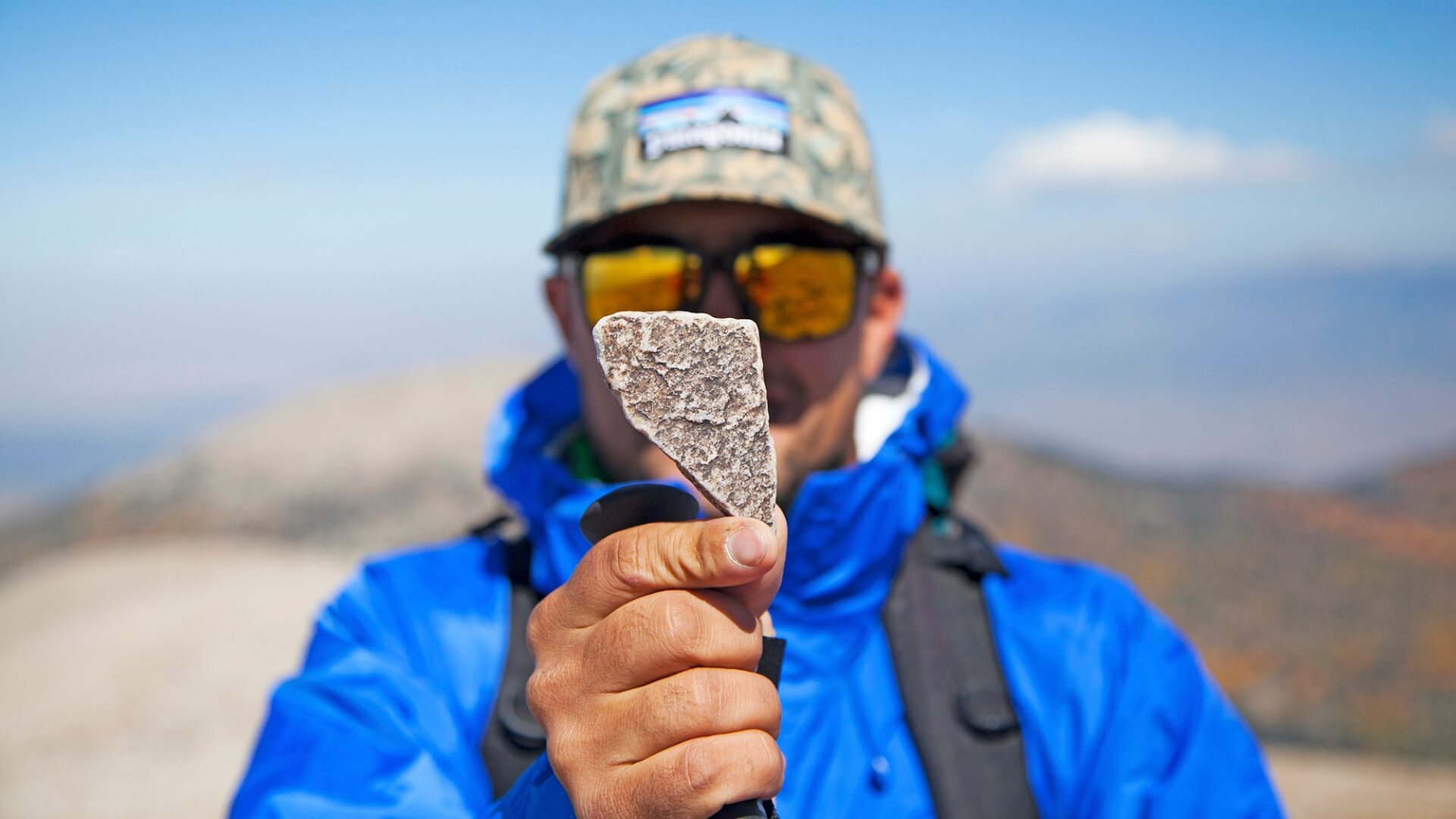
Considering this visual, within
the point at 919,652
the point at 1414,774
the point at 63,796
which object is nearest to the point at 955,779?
the point at 919,652

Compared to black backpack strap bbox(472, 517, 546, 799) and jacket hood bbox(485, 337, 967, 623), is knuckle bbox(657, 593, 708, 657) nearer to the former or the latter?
black backpack strap bbox(472, 517, 546, 799)

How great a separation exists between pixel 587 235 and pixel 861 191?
1.03m

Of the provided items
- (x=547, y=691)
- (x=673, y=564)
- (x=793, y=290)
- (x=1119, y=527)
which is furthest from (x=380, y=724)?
(x=1119, y=527)

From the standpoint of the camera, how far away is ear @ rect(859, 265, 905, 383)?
373cm

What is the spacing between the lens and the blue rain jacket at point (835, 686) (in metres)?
2.50

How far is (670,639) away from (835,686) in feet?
4.53

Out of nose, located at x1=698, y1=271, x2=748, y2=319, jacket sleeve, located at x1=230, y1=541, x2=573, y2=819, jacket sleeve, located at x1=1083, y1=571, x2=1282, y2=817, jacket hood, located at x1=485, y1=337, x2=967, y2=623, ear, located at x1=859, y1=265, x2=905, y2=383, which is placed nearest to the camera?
jacket sleeve, located at x1=230, y1=541, x2=573, y2=819

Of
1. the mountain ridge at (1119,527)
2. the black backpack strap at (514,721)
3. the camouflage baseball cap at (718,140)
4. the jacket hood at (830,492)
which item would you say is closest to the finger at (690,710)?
the black backpack strap at (514,721)

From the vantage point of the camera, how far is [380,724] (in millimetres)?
2502

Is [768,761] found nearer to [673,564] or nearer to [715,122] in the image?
[673,564]

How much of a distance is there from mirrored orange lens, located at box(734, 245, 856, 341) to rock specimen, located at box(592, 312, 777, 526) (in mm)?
1276

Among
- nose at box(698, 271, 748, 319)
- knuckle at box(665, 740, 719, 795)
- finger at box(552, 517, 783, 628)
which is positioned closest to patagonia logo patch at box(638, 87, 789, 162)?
nose at box(698, 271, 748, 319)

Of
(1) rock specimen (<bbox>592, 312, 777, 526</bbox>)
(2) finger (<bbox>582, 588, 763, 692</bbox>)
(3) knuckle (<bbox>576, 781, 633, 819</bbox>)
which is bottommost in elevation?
(3) knuckle (<bbox>576, 781, 633, 819</bbox>)

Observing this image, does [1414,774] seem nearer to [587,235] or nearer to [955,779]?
[955,779]
